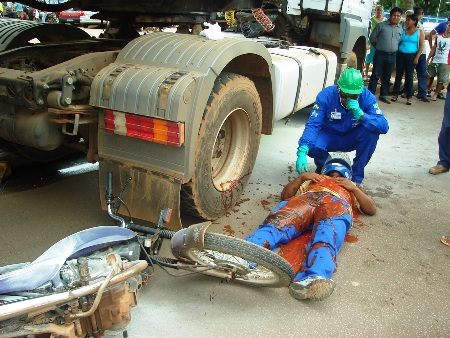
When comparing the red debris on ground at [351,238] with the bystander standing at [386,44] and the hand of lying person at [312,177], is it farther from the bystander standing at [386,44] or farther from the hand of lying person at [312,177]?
the bystander standing at [386,44]

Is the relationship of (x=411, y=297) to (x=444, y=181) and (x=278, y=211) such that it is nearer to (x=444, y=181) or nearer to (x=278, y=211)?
(x=278, y=211)

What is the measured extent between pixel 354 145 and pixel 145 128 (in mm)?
2671

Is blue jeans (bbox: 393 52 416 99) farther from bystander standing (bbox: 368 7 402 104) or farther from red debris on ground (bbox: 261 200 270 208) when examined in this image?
red debris on ground (bbox: 261 200 270 208)

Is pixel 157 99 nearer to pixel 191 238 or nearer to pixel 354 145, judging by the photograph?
pixel 191 238

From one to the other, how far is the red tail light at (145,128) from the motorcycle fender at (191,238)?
566 millimetres

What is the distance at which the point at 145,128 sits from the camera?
279 cm

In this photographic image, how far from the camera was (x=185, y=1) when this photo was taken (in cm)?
392

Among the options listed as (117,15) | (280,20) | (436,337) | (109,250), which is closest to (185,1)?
(117,15)

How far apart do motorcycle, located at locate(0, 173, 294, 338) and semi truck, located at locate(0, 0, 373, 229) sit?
450 mm

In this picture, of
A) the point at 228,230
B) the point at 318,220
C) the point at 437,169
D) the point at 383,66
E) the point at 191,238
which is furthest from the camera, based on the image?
the point at 383,66

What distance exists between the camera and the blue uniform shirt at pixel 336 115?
175 inches

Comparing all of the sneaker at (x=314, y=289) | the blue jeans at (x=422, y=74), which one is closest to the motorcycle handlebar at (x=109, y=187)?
the sneaker at (x=314, y=289)

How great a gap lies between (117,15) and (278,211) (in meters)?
2.52

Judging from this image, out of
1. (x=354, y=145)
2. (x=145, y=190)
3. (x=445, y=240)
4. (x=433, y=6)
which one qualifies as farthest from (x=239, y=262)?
(x=433, y=6)
